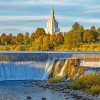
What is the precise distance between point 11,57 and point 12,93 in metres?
12.4

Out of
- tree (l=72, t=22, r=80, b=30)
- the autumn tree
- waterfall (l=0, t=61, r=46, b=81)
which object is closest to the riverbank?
waterfall (l=0, t=61, r=46, b=81)

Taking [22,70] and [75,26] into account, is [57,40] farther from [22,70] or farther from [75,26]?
[22,70]

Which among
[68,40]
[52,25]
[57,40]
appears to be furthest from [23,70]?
[52,25]

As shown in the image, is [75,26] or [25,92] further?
[75,26]

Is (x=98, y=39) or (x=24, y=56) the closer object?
(x=24, y=56)

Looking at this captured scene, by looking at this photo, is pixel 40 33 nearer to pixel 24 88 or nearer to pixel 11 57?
pixel 11 57

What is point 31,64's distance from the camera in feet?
159

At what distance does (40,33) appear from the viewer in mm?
103750

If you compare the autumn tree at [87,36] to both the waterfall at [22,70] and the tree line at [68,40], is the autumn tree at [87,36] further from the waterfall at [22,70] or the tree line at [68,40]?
the waterfall at [22,70]

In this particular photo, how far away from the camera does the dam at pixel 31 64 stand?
46906 mm

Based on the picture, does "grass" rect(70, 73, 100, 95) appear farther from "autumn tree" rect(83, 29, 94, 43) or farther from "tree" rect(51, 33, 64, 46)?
"tree" rect(51, 33, 64, 46)

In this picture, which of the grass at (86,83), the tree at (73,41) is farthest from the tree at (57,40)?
the grass at (86,83)

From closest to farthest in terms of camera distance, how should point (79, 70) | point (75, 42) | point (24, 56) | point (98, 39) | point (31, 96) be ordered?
point (31, 96), point (79, 70), point (24, 56), point (75, 42), point (98, 39)

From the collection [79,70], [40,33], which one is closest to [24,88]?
[79,70]
